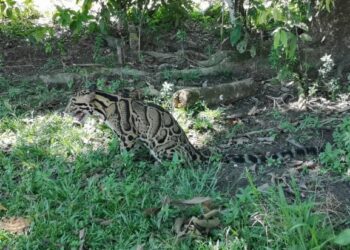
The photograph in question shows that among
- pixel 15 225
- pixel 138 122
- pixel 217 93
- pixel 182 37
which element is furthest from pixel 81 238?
pixel 182 37

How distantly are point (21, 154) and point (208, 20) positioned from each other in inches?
210

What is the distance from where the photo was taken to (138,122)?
551 cm

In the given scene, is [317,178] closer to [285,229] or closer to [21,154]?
[285,229]

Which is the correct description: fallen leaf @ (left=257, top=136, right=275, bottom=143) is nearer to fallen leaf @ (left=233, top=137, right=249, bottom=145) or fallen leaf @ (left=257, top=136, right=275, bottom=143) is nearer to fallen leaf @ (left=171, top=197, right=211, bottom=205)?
fallen leaf @ (left=233, top=137, right=249, bottom=145)

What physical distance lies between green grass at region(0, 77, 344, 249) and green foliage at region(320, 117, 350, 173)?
63 cm

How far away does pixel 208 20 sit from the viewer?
980cm

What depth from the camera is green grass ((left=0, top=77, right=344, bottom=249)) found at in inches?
150

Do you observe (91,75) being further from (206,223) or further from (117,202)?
(206,223)

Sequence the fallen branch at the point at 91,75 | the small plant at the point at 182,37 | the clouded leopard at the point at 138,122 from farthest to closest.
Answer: the small plant at the point at 182,37, the fallen branch at the point at 91,75, the clouded leopard at the point at 138,122

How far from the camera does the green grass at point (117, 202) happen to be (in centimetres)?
380

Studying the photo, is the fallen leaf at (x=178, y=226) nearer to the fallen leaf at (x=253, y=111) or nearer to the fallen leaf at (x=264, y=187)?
the fallen leaf at (x=264, y=187)

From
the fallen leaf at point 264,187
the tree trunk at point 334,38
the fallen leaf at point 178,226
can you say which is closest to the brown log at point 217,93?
the tree trunk at point 334,38

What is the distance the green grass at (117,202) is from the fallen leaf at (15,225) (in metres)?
0.07

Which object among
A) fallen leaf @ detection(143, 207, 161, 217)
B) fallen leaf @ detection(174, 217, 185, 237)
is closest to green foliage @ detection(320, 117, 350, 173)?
fallen leaf @ detection(174, 217, 185, 237)
